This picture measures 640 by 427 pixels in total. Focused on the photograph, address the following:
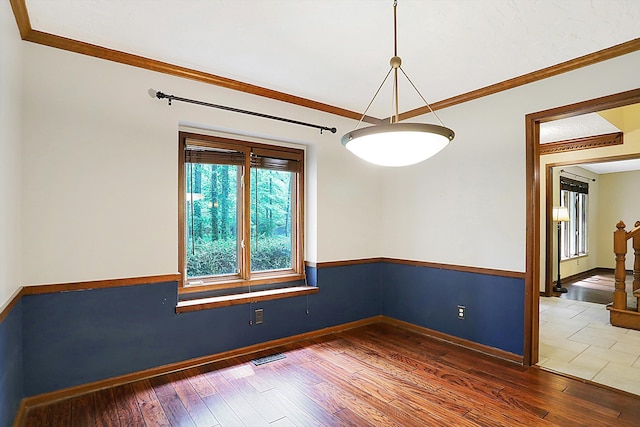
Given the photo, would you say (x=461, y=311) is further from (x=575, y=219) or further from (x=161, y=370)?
(x=575, y=219)

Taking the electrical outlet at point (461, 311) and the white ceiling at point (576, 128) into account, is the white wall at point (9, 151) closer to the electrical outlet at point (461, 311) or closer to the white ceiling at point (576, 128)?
the electrical outlet at point (461, 311)

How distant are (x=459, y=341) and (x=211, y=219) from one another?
9.09 ft

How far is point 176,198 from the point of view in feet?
9.48

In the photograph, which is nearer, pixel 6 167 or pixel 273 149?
pixel 6 167

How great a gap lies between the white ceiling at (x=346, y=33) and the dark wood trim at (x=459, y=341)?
97.9 inches

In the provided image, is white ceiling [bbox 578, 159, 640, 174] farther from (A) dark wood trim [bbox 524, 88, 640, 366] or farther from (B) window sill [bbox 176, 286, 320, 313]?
(B) window sill [bbox 176, 286, 320, 313]

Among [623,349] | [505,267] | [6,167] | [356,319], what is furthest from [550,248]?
[6,167]

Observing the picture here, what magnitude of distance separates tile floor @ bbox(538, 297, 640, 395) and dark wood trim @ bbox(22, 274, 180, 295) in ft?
10.9

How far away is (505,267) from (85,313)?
3.49 m

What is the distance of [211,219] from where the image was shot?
130 inches

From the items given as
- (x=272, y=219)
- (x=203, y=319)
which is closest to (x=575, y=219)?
(x=272, y=219)

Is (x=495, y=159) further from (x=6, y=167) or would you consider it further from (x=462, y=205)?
(x=6, y=167)

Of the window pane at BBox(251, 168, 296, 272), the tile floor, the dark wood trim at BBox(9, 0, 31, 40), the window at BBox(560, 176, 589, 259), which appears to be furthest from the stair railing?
the dark wood trim at BBox(9, 0, 31, 40)

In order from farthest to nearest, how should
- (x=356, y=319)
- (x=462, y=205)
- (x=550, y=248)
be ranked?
1. (x=550, y=248)
2. (x=356, y=319)
3. (x=462, y=205)
